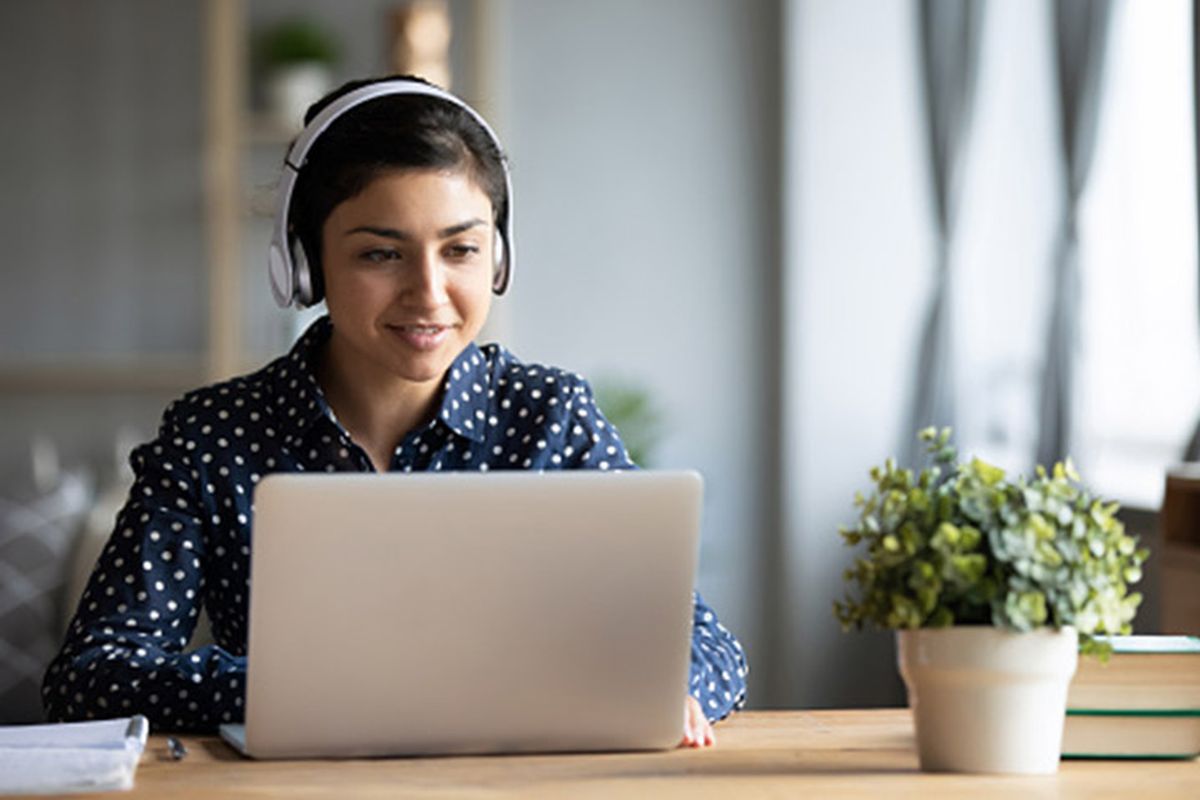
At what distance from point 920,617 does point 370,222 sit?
0.86 metres

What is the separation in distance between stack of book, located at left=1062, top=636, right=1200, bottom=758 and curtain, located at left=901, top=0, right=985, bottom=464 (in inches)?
152

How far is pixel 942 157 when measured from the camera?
5422mm

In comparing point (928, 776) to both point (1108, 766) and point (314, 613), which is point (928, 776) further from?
point (314, 613)

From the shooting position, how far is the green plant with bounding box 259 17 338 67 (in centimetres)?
536

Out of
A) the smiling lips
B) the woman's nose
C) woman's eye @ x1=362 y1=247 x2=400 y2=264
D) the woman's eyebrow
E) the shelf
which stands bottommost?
the shelf

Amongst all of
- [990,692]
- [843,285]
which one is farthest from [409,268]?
[843,285]

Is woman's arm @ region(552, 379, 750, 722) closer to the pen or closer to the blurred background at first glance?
the pen

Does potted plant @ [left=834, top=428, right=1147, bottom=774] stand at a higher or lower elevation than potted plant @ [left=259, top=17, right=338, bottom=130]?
lower

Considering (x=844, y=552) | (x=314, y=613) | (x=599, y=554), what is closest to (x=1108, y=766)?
(x=599, y=554)

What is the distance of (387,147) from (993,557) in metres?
0.92

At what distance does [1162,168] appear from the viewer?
4.66 meters

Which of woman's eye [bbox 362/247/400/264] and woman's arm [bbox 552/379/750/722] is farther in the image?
woman's eye [bbox 362/247/400/264]

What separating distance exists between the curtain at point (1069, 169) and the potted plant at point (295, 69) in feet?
6.65

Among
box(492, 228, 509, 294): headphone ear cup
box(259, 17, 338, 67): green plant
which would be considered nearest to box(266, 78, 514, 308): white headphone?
box(492, 228, 509, 294): headphone ear cup
